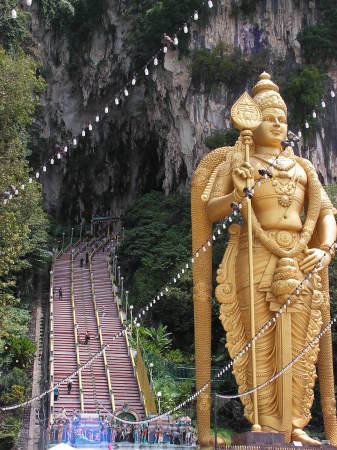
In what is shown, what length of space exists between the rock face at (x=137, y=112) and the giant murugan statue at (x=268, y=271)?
46.6 ft

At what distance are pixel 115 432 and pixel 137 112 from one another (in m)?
21.0

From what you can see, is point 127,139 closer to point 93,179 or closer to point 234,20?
point 93,179

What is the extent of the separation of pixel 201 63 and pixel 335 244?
1678 cm

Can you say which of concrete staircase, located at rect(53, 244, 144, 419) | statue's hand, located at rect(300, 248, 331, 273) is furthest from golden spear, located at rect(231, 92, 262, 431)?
concrete staircase, located at rect(53, 244, 144, 419)

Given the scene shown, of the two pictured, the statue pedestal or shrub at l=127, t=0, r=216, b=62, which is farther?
shrub at l=127, t=0, r=216, b=62

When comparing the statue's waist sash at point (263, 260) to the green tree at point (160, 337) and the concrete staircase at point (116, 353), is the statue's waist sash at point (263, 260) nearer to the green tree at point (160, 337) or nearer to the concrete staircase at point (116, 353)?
the concrete staircase at point (116, 353)

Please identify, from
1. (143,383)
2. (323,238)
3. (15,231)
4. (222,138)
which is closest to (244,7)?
(222,138)

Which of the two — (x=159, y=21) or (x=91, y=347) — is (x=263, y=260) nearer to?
(x=91, y=347)

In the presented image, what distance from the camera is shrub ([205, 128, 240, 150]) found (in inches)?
1115

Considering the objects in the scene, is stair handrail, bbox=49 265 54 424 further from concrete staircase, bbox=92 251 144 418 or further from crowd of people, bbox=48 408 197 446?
concrete staircase, bbox=92 251 144 418

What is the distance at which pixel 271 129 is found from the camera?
14.7 meters

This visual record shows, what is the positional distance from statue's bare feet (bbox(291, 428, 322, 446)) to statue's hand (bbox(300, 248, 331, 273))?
259 centimetres

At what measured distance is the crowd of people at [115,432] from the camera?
47.7 ft

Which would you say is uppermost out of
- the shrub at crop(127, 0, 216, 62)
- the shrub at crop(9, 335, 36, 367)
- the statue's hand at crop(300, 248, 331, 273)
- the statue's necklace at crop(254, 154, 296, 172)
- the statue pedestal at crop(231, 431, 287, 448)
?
the shrub at crop(127, 0, 216, 62)
